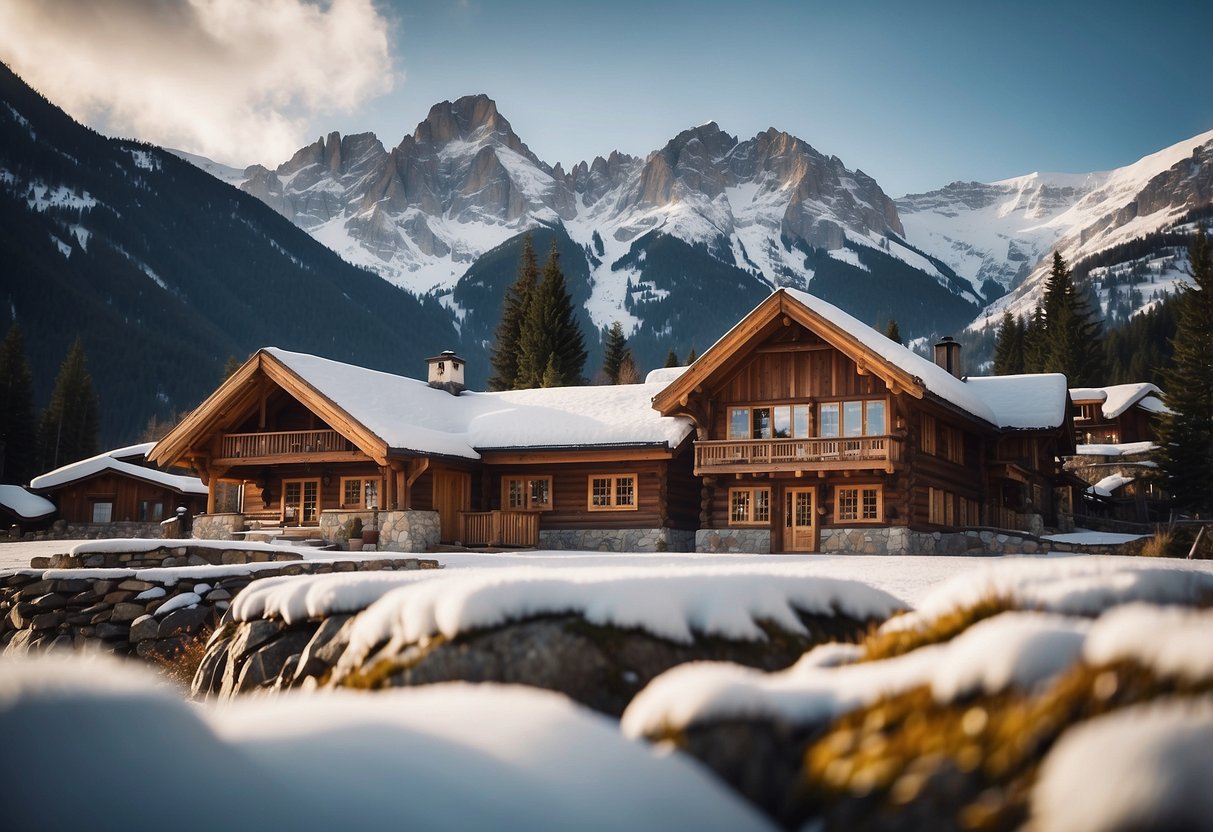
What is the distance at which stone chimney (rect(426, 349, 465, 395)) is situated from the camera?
118 feet

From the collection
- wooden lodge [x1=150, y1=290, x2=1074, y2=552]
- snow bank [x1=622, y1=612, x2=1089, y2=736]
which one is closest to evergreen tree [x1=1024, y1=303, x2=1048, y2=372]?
wooden lodge [x1=150, y1=290, x2=1074, y2=552]

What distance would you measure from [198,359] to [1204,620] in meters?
154

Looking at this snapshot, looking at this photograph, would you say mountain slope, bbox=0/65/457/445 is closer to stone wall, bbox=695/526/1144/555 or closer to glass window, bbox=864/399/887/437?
stone wall, bbox=695/526/1144/555

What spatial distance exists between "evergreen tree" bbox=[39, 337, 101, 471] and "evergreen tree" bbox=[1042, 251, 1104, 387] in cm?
7034

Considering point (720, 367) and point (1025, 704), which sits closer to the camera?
point (1025, 704)

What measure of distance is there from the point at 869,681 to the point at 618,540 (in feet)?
84.1

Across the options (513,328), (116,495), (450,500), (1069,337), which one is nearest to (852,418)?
(450,500)

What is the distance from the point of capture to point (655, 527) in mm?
28906

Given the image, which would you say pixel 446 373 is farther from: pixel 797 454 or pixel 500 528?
pixel 797 454

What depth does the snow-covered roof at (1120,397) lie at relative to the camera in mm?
60688

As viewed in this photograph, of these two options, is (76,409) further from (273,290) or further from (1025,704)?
(273,290)

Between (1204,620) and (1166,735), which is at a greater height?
(1204,620)

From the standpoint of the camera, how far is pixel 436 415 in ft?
105

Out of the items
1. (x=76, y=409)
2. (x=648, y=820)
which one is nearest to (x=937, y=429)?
(x=648, y=820)
